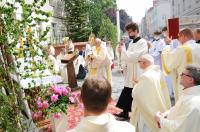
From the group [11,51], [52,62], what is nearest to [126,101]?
[52,62]

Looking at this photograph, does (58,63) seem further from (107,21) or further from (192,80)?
(107,21)

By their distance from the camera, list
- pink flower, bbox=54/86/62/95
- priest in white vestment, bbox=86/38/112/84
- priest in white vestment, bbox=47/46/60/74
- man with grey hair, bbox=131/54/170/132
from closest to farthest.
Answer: priest in white vestment, bbox=47/46/60/74 → man with grey hair, bbox=131/54/170/132 → pink flower, bbox=54/86/62/95 → priest in white vestment, bbox=86/38/112/84

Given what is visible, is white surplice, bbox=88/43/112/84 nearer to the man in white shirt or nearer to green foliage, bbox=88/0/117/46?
the man in white shirt

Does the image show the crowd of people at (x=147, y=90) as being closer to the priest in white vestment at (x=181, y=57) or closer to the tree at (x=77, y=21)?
the priest in white vestment at (x=181, y=57)

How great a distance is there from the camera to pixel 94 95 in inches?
96.4

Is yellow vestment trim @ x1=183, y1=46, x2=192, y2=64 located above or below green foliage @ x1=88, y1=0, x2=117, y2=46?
below

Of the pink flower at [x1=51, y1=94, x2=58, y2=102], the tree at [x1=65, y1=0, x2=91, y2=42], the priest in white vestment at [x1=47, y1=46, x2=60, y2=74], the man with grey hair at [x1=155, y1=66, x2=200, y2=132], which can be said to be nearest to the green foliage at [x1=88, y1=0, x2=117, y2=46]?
the tree at [x1=65, y1=0, x2=91, y2=42]

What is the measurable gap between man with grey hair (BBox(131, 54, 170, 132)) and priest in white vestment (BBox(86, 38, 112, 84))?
13.2ft

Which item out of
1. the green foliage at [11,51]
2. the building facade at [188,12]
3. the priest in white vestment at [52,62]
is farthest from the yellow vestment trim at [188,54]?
the building facade at [188,12]

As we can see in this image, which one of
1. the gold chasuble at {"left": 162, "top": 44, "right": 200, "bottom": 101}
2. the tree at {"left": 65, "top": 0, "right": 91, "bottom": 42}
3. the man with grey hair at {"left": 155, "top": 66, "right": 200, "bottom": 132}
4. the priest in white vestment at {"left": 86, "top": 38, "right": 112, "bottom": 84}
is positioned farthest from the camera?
the tree at {"left": 65, "top": 0, "right": 91, "bottom": 42}

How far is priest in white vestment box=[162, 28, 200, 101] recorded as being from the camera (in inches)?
244

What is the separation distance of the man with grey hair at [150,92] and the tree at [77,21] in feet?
65.3

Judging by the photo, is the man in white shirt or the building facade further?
the building facade

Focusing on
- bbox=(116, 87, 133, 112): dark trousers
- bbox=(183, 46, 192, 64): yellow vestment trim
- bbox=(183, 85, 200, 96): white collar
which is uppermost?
bbox=(183, 46, 192, 64): yellow vestment trim
